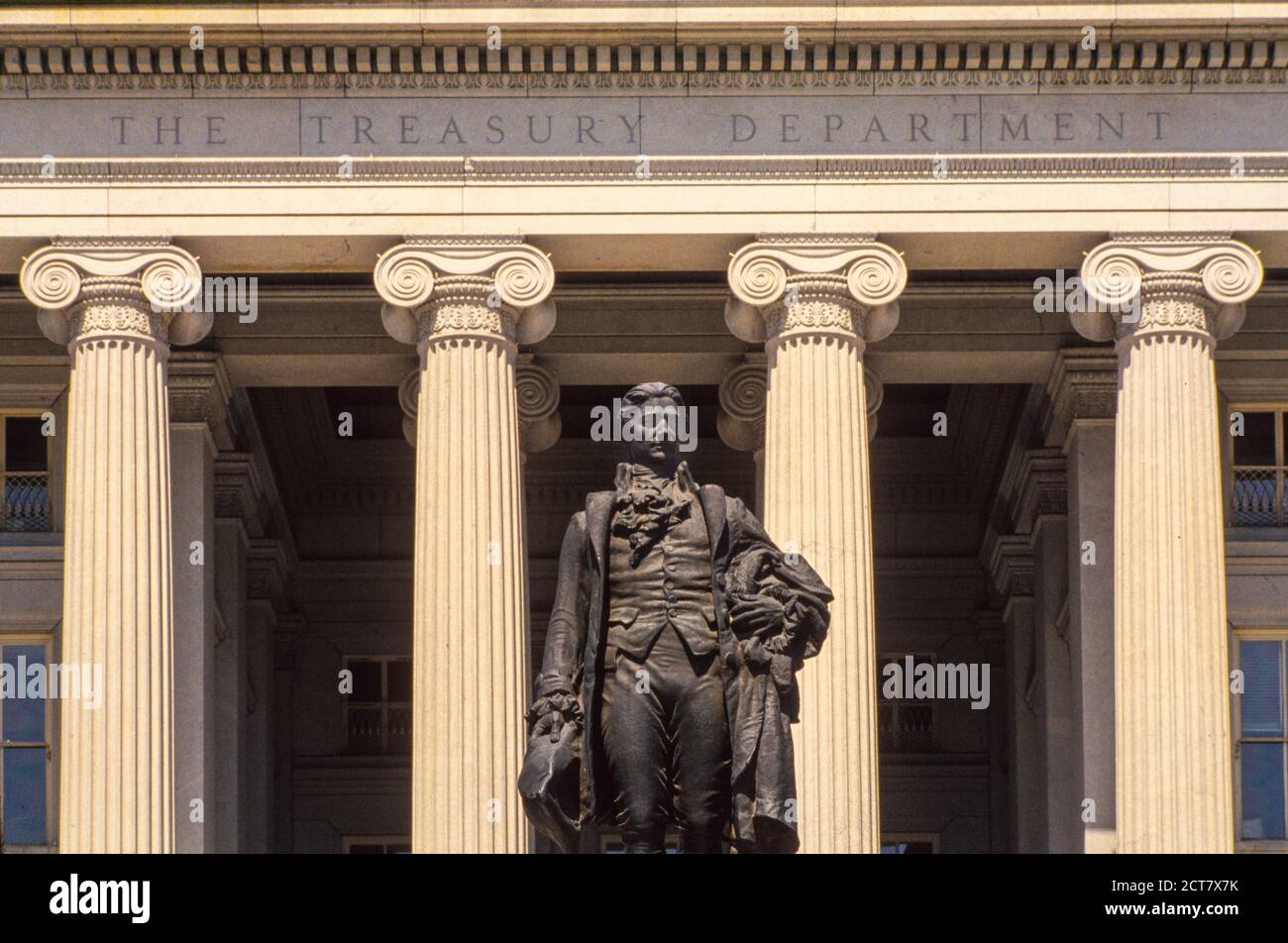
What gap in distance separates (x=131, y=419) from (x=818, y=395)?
8.17 m

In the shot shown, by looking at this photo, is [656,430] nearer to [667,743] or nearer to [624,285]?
[667,743]

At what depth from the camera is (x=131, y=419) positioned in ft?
150

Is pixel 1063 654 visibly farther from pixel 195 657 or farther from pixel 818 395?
pixel 195 657

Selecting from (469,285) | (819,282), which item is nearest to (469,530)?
(469,285)

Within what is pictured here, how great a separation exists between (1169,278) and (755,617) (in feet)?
75.0

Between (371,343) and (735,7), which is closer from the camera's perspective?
(735,7)

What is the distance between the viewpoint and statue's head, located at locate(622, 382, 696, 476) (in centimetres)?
2548

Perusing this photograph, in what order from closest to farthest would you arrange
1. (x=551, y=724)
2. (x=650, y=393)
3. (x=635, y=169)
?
1. (x=551, y=724)
2. (x=650, y=393)
3. (x=635, y=169)

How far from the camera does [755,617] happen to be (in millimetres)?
24719

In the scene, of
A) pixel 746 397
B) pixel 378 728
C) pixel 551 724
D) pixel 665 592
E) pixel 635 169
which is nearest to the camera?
pixel 551 724

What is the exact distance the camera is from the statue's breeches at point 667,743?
2467cm

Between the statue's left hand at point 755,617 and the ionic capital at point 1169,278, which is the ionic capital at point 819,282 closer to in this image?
the ionic capital at point 1169,278
